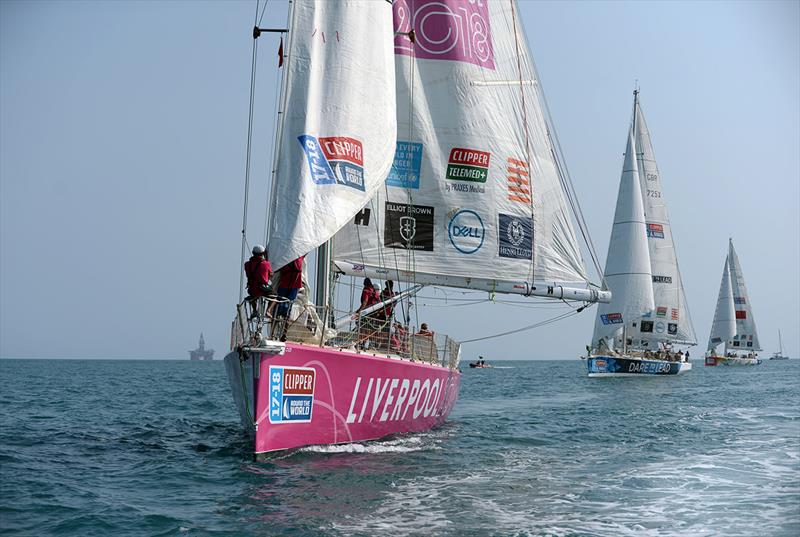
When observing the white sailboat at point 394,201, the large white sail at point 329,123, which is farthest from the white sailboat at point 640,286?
the large white sail at point 329,123

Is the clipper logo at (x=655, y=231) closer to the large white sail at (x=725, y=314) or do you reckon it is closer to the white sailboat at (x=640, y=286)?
the white sailboat at (x=640, y=286)

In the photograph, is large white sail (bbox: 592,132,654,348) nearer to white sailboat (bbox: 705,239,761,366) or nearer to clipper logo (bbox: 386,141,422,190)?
clipper logo (bbox: 386,141,422,190)

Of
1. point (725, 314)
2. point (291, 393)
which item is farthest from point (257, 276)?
point (725, 314)

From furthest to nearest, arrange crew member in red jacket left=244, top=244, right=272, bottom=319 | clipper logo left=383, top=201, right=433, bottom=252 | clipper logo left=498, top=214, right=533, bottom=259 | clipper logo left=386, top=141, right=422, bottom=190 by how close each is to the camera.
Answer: clipper logo left=498, top=214, right=533, bottom=259
clipper logo left=386, top=141, right=422, bottom=190
clipper logo left=383, top=201, right=433, bottom=252
crew member in red jacket left=244, top=244, right=272, bottom=319

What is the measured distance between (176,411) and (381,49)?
1213cm

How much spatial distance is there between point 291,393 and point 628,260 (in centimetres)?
3728

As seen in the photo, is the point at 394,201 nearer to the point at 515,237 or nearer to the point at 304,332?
the point at 515,237

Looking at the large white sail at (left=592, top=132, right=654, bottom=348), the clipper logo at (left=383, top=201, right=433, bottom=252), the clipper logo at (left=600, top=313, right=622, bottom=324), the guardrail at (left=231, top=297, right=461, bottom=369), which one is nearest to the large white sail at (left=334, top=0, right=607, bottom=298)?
the clipper logo at (left=383, top=201, right=433, bottom=252)

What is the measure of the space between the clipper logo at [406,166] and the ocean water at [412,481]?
17.7ft

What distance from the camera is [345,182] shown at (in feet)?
44.0

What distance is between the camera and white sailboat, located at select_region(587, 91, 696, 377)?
46.1m

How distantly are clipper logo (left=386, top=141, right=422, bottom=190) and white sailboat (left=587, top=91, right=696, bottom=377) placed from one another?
1183 inches

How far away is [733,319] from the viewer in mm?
83938

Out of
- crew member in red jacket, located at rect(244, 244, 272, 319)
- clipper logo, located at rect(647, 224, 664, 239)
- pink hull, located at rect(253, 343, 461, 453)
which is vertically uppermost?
clipper logo, located at rect(647, 224, 664, 239)
